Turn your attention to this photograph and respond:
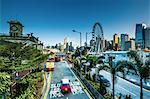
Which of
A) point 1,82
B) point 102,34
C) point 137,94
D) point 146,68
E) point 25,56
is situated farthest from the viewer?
point 102,34

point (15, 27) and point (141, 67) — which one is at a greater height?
point (15, 27)

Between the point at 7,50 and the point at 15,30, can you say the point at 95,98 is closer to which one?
the point at 7,50

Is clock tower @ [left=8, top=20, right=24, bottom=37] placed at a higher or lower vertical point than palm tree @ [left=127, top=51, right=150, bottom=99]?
higher

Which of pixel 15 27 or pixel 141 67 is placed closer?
pixel 141 67

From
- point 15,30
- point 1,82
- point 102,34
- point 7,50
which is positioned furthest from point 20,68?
point 102,34

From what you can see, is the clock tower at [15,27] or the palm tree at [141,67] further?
the clock tower at [15,27]

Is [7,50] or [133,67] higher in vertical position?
[7,50]

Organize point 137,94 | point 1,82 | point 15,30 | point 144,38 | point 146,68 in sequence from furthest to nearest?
point 144,38, point 15,30, point 137,94, point 146,68, point 1,82

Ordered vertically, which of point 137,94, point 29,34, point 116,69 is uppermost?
point 29,34

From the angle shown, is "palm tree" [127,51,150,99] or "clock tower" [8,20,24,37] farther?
"clock tower" [8,20,24,37]

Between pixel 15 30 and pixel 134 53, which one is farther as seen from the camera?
pixel 15 30

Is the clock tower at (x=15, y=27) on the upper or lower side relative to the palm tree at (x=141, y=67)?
upper
